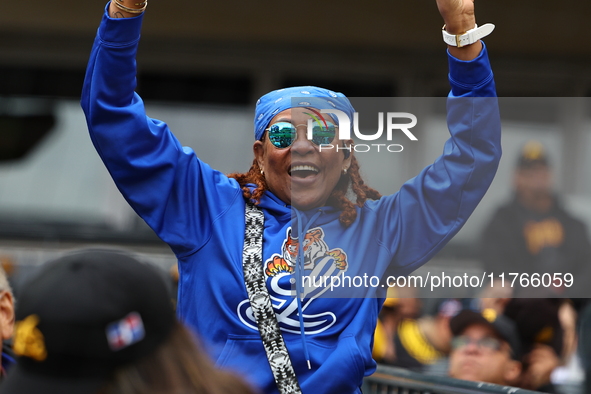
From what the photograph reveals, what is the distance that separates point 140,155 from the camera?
7.49ft

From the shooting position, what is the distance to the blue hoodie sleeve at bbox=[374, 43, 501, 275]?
2217mm

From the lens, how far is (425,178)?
7.48ft

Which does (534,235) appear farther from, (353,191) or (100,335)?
(100,335)

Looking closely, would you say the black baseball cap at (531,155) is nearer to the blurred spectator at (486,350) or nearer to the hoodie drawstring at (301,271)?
the hoodie drawstring at (301,271)

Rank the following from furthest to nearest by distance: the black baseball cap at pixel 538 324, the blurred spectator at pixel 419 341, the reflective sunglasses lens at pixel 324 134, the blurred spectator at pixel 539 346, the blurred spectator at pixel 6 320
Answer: the blurred spectator at pixel 419 341, the blurred spectator at pixel 539 346, the black baseball cap at pixel 538 324, the blurred spectator at pixel 6 320, the reflective sunglasses lens at pixel 324 134

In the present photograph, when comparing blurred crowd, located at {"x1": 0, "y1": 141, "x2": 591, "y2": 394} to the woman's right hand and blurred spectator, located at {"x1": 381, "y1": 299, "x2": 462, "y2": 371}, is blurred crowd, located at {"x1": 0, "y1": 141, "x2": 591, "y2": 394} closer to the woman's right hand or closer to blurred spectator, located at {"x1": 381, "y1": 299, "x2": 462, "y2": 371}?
blurred spectator, located at {"x1": 381, "y1": 299, "x2": 462, "y2": 371}

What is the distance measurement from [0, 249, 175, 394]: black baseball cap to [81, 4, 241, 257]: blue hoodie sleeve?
0.99m

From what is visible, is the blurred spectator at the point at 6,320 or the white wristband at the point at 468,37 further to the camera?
the blurred spectator at the point at 6,320

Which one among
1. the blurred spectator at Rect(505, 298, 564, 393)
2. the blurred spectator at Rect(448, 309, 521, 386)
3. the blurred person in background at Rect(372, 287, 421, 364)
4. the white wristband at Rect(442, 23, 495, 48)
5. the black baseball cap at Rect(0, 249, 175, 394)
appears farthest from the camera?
the blurred person in background at Rect(372, 287, 421, 364)

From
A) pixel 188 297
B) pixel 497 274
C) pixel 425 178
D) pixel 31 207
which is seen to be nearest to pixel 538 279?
pixel 497 274

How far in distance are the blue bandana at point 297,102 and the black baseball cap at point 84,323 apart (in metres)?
1.11

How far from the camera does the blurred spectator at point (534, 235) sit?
2.32m

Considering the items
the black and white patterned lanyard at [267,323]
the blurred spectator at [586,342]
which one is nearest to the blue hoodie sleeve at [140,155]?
the black and white patterned lanyard at [267,323]

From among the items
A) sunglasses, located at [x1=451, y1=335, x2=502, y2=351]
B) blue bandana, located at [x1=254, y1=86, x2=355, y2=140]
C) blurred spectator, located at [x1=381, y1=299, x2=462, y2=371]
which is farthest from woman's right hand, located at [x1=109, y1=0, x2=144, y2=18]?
sunglasses, located at [x1=451, y1=335, x2=502, y2=351]
